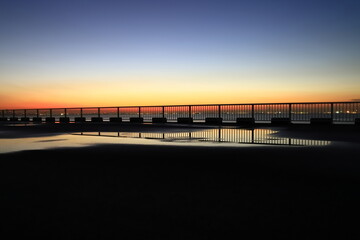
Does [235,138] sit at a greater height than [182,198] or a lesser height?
lesser

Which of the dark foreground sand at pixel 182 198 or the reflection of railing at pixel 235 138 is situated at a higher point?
the dark foreground sand at pixel 182 198

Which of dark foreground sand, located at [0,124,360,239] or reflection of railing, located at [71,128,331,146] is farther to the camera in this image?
reflection of railing, located at [71,128,331,146]

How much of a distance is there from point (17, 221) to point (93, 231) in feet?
3.21

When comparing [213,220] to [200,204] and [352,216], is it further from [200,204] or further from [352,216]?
[352,216]

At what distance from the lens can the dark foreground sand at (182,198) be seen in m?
3.21

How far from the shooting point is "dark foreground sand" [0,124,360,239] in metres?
3.21

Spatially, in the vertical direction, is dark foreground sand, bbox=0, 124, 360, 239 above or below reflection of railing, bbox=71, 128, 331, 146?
above

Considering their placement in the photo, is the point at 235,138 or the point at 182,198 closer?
the point at 182,198

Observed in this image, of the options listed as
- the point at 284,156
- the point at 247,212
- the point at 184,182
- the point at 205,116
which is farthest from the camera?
the point at 205,116

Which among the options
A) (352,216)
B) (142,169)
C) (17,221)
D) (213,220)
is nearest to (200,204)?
(213,220)

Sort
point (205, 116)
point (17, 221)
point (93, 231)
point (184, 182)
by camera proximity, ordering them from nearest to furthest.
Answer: point (93, 231)
point (17, 221)
point (184, 182)
point (205, 116)

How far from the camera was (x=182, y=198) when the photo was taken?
14.1 feet

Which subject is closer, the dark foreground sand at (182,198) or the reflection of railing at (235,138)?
the dark foreground sand at (182,198)

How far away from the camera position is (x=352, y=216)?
11.6 ft
